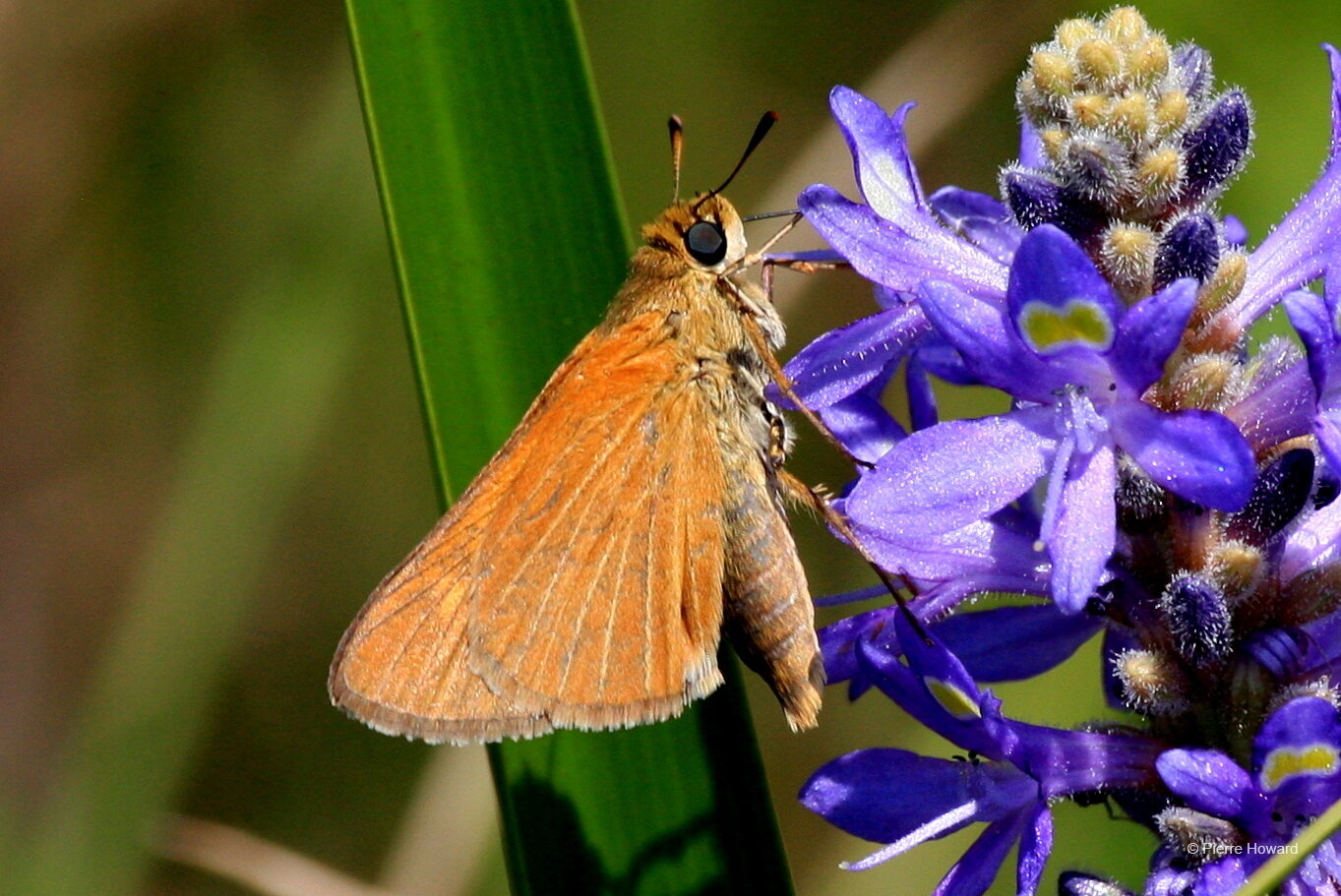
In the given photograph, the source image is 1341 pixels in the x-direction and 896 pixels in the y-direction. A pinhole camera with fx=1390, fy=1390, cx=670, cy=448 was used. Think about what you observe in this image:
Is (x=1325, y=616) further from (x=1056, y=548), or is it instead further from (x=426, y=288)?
(x=426, y=288)

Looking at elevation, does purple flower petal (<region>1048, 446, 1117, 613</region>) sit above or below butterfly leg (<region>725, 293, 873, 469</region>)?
below

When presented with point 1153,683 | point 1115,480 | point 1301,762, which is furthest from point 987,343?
point 1301,762

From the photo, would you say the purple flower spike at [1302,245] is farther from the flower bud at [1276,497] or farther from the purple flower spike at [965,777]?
the purple flower spike at [965,777]

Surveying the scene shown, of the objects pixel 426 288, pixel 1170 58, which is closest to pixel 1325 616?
pixel 1170 58

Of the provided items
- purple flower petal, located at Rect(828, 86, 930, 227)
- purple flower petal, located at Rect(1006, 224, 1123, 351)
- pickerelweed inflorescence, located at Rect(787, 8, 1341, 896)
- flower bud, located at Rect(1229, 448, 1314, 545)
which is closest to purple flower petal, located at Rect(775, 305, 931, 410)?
pickerelweed inflorescence, located at Rect(787, 8, 1341, 896)

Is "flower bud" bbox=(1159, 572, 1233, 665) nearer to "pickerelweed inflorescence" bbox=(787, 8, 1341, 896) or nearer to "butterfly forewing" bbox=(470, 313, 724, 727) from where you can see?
"pickerelweed inflorescence" bbox=(787, 8, 1341, 896)

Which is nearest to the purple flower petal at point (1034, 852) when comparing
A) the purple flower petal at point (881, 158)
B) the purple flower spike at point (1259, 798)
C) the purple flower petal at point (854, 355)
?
the purple flower spike at point (1259, 798)
